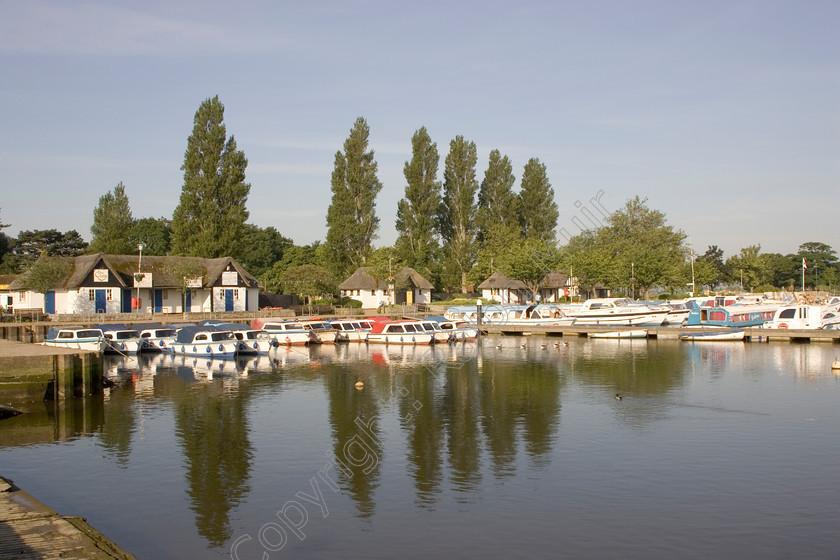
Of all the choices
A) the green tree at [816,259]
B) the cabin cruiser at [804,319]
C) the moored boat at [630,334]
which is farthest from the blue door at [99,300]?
the green tree at [816,259]

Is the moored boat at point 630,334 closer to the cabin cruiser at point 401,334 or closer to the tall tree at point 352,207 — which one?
the cabin cruiser at point 401,334

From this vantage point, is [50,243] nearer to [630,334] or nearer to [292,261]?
[292,261]

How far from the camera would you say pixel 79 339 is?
52.8 m

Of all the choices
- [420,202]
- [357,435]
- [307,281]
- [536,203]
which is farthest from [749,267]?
[357,435]

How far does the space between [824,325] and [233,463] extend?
185 ft

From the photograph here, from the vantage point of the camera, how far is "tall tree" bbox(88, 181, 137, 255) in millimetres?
101688

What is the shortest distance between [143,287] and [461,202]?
158ft

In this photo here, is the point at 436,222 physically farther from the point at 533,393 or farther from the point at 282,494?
the point at 282,494

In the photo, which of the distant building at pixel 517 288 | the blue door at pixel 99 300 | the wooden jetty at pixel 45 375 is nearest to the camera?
the wooden jetty at pixel 45 375

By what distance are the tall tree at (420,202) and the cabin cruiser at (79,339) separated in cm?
5641

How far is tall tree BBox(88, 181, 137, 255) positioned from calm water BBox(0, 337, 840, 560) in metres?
63.7

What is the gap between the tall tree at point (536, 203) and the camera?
11269 centimetres

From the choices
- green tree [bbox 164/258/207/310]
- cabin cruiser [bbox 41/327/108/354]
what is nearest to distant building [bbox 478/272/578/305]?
green tree [bbox 164/258/207/310]

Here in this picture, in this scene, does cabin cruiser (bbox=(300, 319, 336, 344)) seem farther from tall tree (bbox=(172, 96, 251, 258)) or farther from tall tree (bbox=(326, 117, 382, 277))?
Result: tall tree (bbox=(326, 117, 382, 277))
